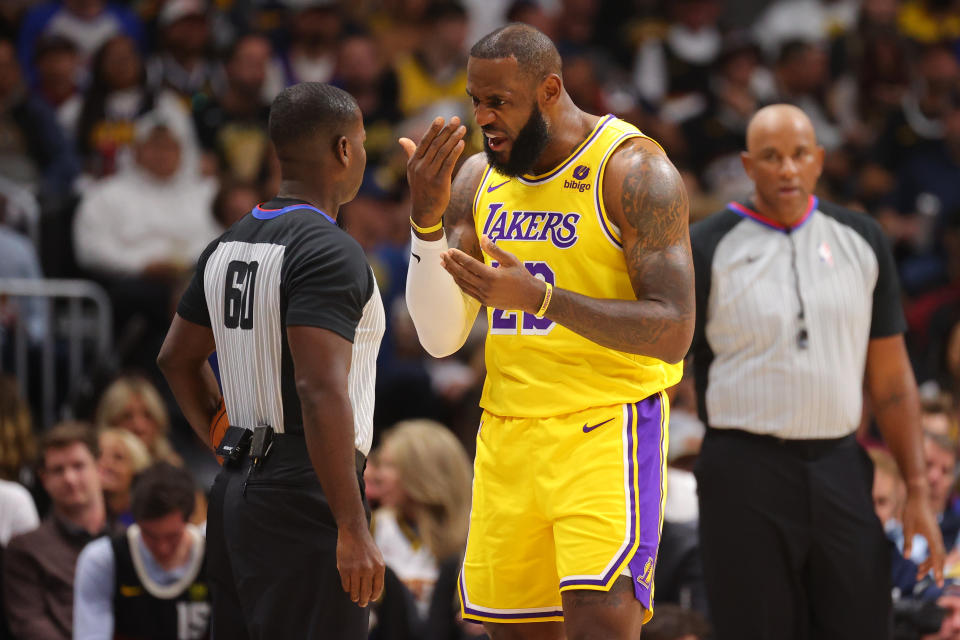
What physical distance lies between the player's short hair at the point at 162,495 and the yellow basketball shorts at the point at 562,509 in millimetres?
2213

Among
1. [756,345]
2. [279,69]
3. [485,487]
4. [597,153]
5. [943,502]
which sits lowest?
[943,502]

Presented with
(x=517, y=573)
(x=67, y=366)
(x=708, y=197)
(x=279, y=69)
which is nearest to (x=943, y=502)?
(x=517, y=573)

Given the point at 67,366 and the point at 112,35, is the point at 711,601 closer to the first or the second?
the point at 67,366

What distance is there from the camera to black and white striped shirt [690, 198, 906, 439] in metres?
5.30

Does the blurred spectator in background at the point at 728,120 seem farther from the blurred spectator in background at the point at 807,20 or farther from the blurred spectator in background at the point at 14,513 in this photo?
the blurred spectator in background at the point at 14,513

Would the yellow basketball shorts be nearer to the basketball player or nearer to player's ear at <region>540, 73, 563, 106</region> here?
the basketball player

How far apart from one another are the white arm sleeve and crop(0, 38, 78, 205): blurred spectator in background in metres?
6.39

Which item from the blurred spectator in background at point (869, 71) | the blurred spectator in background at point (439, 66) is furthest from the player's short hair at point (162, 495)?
the blurred spectator in background at point (869, 71)

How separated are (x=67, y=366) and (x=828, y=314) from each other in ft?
18.6

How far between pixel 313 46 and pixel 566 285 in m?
7.91

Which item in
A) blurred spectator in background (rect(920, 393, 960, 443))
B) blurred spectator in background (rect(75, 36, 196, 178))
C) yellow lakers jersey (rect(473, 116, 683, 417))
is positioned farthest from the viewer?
blurred spectator in background (rect(75, 36, 196, 178))

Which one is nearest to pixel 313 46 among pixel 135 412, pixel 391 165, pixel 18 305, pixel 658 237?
pixel 391 165

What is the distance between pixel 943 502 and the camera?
7.31 metres

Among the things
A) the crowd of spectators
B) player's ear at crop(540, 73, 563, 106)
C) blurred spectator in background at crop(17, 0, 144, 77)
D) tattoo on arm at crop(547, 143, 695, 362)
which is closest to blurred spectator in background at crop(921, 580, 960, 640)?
the crowd of spectators
